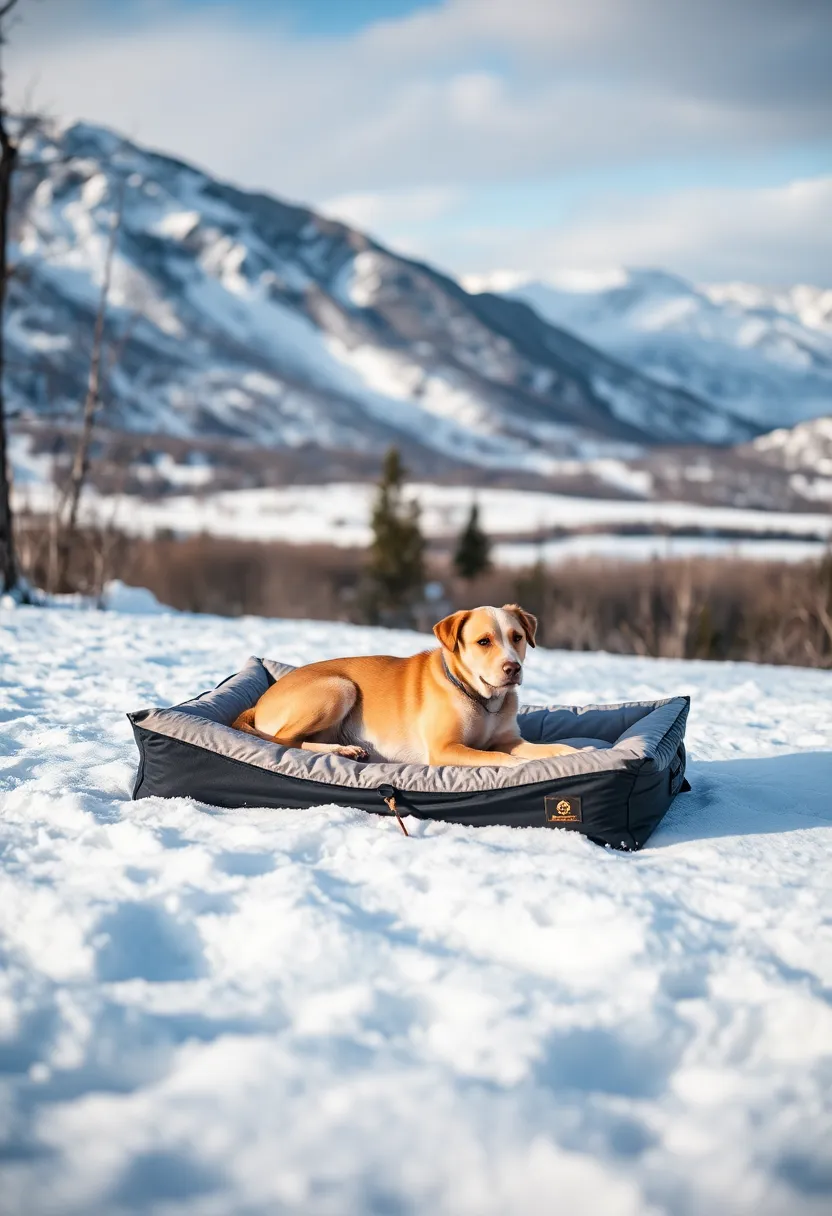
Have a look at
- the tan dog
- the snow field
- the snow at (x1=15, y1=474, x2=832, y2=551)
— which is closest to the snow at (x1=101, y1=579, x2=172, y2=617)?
the tan dog

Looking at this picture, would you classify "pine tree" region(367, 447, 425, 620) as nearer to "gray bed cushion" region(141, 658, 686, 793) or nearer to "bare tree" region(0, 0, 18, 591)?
"bare tree" region(0, 0, 18, 591)

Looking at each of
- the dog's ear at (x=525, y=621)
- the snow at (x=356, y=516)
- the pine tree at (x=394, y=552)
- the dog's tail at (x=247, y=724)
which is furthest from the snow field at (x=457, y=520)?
the dog's ear at (x=525, y=621)

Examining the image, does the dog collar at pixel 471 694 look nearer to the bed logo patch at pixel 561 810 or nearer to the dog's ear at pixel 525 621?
the dog's ear at pixel 525 621

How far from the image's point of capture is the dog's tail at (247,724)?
5.73 m

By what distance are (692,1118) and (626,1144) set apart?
0.22 m

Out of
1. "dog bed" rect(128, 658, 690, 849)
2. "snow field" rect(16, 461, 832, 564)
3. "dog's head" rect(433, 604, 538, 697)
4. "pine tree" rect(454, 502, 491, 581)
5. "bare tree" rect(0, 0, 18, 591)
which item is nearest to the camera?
"dog bed" rect(128, 658, 690, 849)

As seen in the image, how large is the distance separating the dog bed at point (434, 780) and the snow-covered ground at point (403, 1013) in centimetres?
12

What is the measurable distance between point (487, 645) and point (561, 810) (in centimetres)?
91

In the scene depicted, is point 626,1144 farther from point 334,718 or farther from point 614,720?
point 614,720

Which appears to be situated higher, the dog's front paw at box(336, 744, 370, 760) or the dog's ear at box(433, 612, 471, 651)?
the dog's ear at box(433, 612, 471, 651)

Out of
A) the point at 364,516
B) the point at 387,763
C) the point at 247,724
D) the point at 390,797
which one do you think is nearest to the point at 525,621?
the point at 387,763

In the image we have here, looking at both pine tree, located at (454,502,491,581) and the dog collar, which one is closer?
the dog collar

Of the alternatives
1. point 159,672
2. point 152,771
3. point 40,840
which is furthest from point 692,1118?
point 159,672

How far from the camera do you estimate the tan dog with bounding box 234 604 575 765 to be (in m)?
5.30
